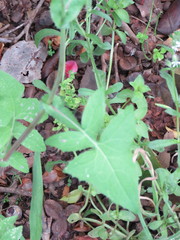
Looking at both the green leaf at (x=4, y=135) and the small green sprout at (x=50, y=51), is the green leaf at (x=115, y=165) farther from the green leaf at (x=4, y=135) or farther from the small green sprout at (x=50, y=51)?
the small green sprout at (x=50, y=51)

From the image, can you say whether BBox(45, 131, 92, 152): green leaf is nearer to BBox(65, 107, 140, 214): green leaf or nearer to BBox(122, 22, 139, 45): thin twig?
BBox(65, 107, 140, 214): green leaf

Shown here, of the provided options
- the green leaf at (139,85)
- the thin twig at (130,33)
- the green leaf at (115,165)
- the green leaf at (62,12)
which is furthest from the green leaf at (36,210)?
the thin twig at (130,33)

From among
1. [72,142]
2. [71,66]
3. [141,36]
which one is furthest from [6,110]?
[141,36]

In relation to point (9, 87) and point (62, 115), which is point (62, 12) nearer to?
point (62, 115)

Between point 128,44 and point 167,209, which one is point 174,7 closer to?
point 128,44

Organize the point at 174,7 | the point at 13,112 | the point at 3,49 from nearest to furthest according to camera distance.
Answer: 1. the point at 13,112
2. the point at 3,49
3. the point at 174,7

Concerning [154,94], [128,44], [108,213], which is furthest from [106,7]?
[108,213]
